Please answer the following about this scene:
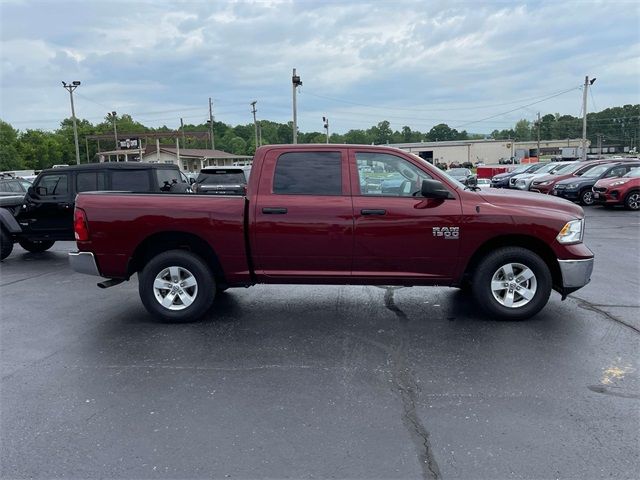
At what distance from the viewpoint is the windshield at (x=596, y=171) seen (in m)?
19.9

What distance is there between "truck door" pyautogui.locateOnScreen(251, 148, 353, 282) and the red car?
1535cm

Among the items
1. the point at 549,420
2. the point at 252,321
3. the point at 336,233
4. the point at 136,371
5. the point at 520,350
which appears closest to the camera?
the point at 549,420

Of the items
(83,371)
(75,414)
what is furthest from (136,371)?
(75,414)

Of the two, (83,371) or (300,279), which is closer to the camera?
(83,371)

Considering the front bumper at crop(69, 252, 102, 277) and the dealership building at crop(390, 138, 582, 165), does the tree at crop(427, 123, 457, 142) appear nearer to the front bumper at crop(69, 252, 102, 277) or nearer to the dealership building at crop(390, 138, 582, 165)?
the dealership building at crop(390, 138, 582, 165)

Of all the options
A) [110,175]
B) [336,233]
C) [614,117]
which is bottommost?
[336,233]

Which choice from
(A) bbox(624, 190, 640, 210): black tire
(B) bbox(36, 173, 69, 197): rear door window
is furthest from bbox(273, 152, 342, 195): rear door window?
(A) bbox(624, 190, 640, 210): black tire

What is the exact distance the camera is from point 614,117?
440ft

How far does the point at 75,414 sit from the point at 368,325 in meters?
2.96

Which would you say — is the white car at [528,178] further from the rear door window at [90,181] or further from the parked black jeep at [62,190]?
the rear door window at [90,181]

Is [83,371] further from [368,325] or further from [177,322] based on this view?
[368,325]

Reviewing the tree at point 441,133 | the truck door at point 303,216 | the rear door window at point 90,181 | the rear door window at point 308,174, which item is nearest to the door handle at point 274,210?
the truck door at point 303,216

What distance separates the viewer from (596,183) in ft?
60.1

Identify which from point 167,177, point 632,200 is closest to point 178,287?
point 167,177
